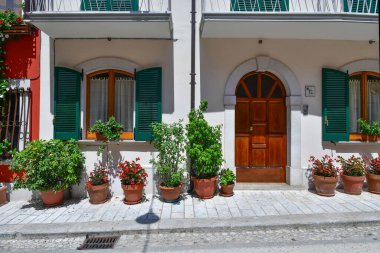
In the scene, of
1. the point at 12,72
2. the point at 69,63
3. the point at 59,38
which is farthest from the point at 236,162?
the point at 12,72

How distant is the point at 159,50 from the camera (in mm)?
6309

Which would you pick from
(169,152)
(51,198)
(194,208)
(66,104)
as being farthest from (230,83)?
(51,198)

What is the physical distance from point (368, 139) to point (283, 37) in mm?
3432

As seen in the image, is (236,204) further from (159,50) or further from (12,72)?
(12,72)

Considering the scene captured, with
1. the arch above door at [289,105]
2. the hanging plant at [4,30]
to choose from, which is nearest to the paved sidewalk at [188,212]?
the arch above door at [289,105]

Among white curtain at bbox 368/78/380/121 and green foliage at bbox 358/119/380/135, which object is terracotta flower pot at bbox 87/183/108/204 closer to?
green foliage at bbox 358/119/380/135

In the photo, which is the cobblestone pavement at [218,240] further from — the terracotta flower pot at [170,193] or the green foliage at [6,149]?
the green foliage at [6,149]

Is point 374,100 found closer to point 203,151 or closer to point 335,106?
point 335,106

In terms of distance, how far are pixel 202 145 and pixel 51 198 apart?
3518mm

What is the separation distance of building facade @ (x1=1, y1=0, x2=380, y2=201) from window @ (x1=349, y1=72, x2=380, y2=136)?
0.03 m

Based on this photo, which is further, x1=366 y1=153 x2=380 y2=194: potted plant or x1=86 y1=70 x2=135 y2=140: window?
x1=86 y1=70 x2=135 y2=140: window

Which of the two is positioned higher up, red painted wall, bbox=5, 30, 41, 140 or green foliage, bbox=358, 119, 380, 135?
red painted wall, bbox=5, 30, 41, 140

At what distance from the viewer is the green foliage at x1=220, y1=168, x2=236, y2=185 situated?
6066mm

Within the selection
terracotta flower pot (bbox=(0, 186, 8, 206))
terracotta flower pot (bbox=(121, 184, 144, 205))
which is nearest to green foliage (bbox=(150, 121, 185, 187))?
terracotta flower pot (bbox=(121, 184, 144, 205))
